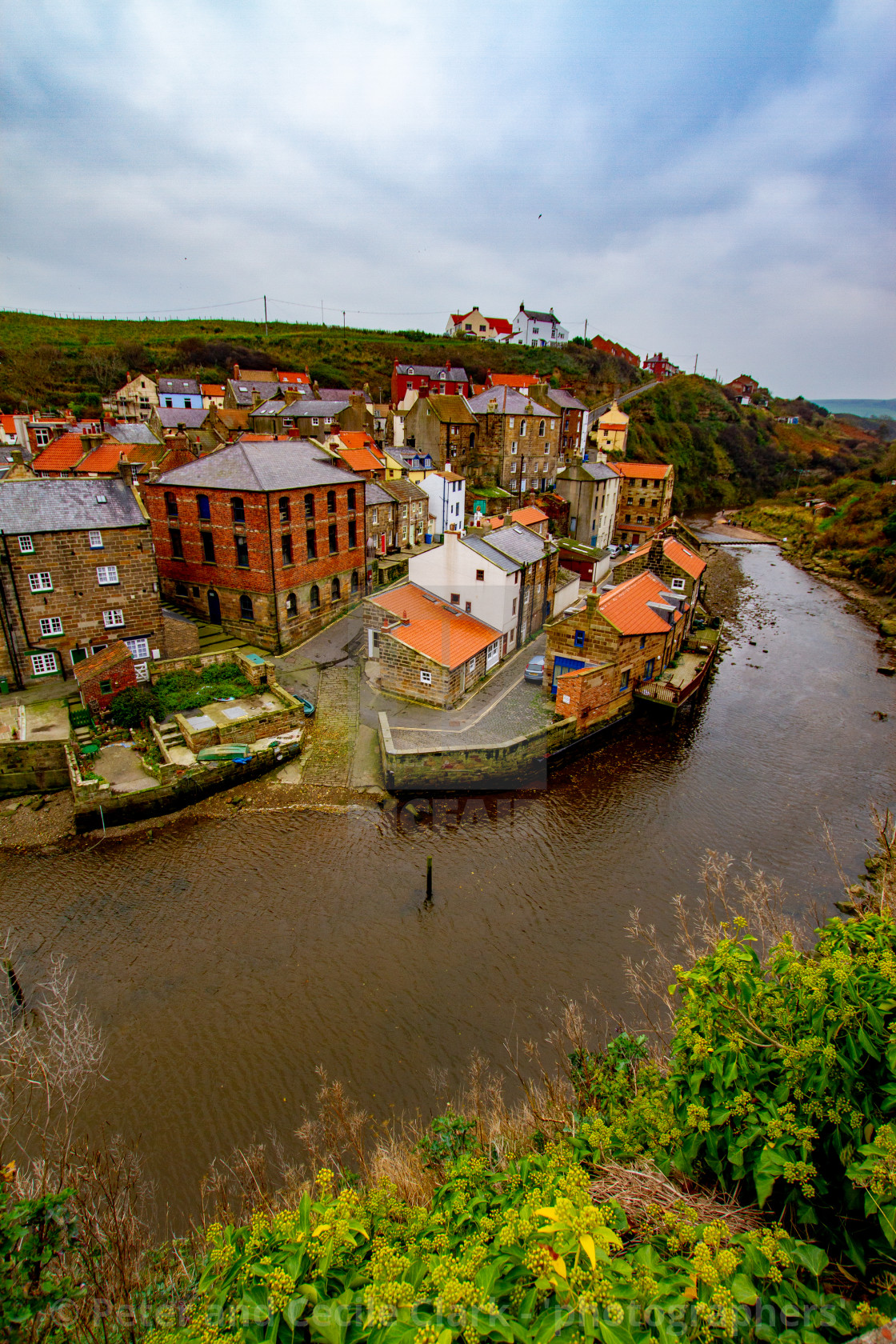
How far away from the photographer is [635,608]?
3031 cm

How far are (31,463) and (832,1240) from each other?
1967 inches

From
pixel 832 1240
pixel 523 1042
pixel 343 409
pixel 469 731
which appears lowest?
pixel 523 1042

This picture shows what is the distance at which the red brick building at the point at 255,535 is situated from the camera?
1184 inches

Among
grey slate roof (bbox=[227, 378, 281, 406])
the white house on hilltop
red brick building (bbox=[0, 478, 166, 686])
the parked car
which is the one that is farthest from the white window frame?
the white house on hilltop

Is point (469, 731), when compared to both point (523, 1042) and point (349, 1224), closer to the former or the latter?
point (523, 1042)

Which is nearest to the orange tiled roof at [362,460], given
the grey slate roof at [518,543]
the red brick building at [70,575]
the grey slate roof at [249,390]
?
the grey slate roof at [518,543]

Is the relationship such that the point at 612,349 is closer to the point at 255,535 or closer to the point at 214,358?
the point at 214,358

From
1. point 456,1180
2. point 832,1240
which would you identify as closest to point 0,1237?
point 456,1180

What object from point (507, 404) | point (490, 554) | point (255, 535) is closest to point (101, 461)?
point (255, 535)

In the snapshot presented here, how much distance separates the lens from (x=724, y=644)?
133ft

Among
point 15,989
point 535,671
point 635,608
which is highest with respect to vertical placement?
point 635,608

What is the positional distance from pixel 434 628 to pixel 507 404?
3638cm

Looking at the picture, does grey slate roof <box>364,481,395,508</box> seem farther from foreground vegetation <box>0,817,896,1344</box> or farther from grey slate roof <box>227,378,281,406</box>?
foreground vegetation <box>0,817,896,1344</box>

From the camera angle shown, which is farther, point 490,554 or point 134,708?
point 490,554
